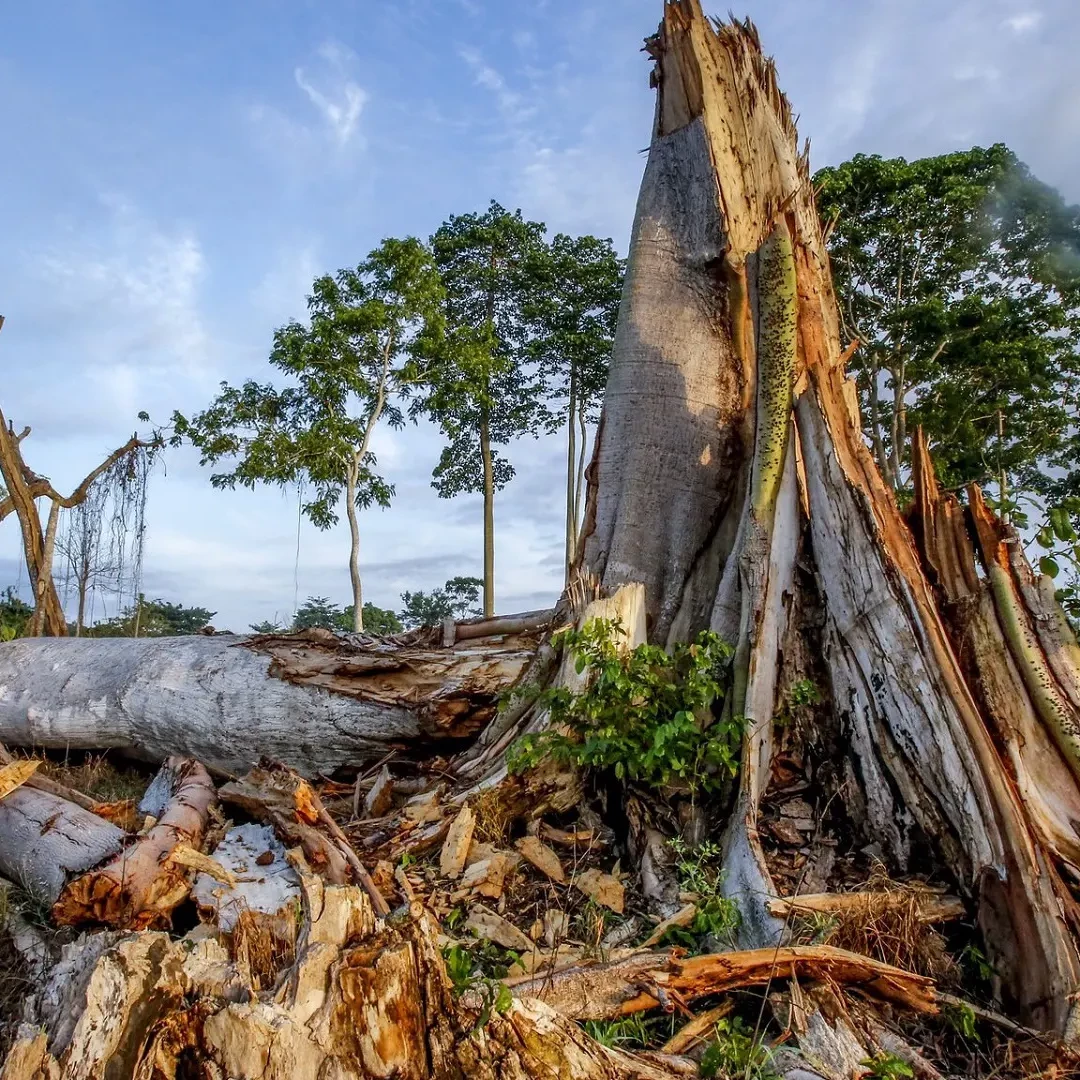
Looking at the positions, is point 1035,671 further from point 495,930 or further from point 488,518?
point 488,518

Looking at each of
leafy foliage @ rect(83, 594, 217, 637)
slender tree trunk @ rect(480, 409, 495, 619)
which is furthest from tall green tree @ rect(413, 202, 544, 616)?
leafy foliage @ rect(83, 594, 217, 637)

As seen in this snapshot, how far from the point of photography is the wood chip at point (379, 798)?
4.08 meters

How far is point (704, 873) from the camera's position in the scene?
303 cm

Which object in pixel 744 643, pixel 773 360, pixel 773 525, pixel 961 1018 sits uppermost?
pixel 773 360

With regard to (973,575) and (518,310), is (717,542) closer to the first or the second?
(973,575)

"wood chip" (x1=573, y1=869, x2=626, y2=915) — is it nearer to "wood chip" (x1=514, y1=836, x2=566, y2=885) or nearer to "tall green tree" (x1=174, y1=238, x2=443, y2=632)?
"wood chip" (x1=514, y1=836, x2=566, y2=885)

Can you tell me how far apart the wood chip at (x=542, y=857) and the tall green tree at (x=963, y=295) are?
14.3 meters

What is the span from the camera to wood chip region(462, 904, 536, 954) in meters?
2.75

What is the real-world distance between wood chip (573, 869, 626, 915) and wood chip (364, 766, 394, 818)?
4.35ft

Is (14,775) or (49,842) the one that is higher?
(14,775)

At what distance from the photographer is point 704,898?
2.85 metres

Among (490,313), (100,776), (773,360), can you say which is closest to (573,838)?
(773,360)

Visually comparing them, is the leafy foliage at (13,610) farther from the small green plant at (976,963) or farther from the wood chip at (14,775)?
the small green plant at (976,963)

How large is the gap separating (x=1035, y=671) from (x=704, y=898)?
5.24 ft
